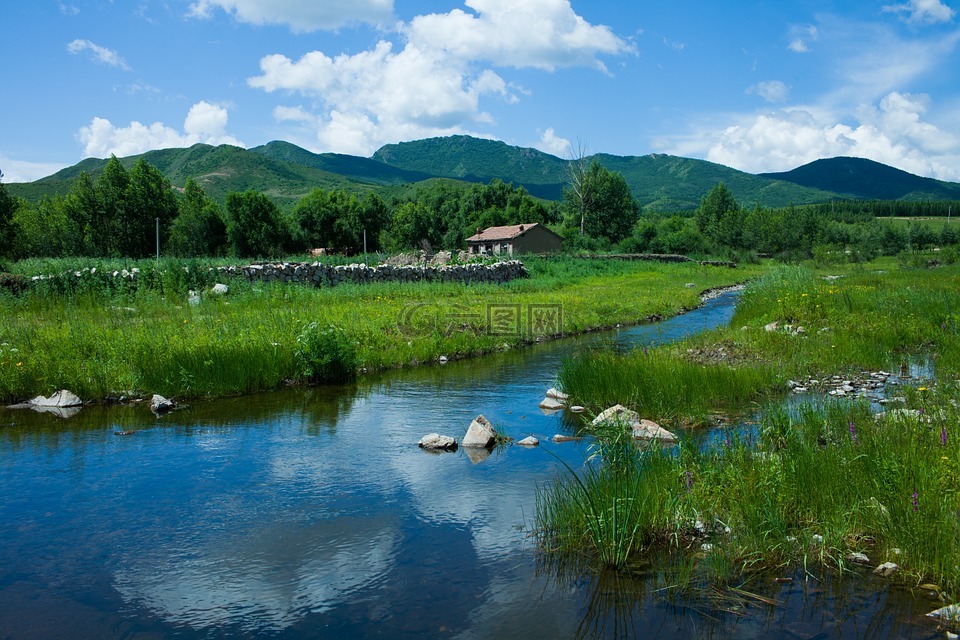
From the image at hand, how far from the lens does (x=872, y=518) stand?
5.90 metres

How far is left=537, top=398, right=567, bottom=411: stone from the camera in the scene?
11789 millimetres

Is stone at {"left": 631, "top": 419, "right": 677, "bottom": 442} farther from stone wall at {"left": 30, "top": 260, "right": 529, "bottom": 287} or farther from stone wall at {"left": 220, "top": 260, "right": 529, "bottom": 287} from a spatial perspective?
stone wall at {"left": 220, "top": 260, "right": 529, "bottom": 287}

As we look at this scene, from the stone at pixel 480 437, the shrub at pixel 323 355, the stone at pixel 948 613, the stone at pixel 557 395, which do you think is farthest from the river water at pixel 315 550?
the shrub at pixel 323 355

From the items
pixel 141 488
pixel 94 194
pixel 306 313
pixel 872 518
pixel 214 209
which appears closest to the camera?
pixel 872 518

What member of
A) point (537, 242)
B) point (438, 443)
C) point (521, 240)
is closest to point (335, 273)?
point (438, 443)

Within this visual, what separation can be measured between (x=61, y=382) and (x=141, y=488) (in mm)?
6136

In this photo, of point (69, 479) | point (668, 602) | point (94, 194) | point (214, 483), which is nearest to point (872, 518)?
point (668, 602)

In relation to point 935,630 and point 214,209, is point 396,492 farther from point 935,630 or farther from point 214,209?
point 214,209

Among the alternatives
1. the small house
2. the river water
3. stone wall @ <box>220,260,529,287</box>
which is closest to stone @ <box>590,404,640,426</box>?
the river water

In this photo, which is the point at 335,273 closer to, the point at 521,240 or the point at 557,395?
the point at 557,395

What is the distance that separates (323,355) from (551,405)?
5648mm

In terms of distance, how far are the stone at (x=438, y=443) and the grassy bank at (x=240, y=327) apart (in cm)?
557

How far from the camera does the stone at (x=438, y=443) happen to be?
9375 millimetres

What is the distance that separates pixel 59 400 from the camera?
39.8ft
